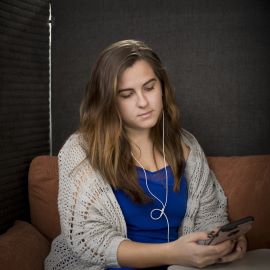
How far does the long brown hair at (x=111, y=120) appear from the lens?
1594 mm

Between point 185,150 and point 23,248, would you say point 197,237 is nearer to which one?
point 185,150

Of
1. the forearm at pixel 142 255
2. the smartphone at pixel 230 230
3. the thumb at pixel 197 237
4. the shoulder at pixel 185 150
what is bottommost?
the forearm at pixel 142 255

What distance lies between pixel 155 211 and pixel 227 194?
34cm

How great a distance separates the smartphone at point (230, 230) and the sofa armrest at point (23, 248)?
2.04 feet

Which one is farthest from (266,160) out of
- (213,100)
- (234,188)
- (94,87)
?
(94,87)

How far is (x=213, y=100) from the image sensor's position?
2.07 m

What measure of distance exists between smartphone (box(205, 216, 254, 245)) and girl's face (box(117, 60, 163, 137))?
45 cm

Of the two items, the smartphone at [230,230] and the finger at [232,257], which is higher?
the smartphone at [230,230]

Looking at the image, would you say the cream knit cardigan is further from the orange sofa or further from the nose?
the nose

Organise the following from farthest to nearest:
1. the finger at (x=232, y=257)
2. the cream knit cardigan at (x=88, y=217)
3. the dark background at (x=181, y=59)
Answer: the dark background at (x=181, y=59) < the cream knit cardigan at (x=88, y=217) < the finger at (x=232, y=257)

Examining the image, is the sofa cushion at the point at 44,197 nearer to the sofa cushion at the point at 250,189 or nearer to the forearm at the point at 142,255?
the forearm at the point at 142,255

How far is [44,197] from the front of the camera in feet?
6.24

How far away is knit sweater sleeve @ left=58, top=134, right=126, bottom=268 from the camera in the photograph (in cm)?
152

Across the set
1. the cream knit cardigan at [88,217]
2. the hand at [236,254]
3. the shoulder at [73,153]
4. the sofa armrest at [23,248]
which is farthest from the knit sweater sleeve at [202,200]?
the sofa armrest at [23,248]
